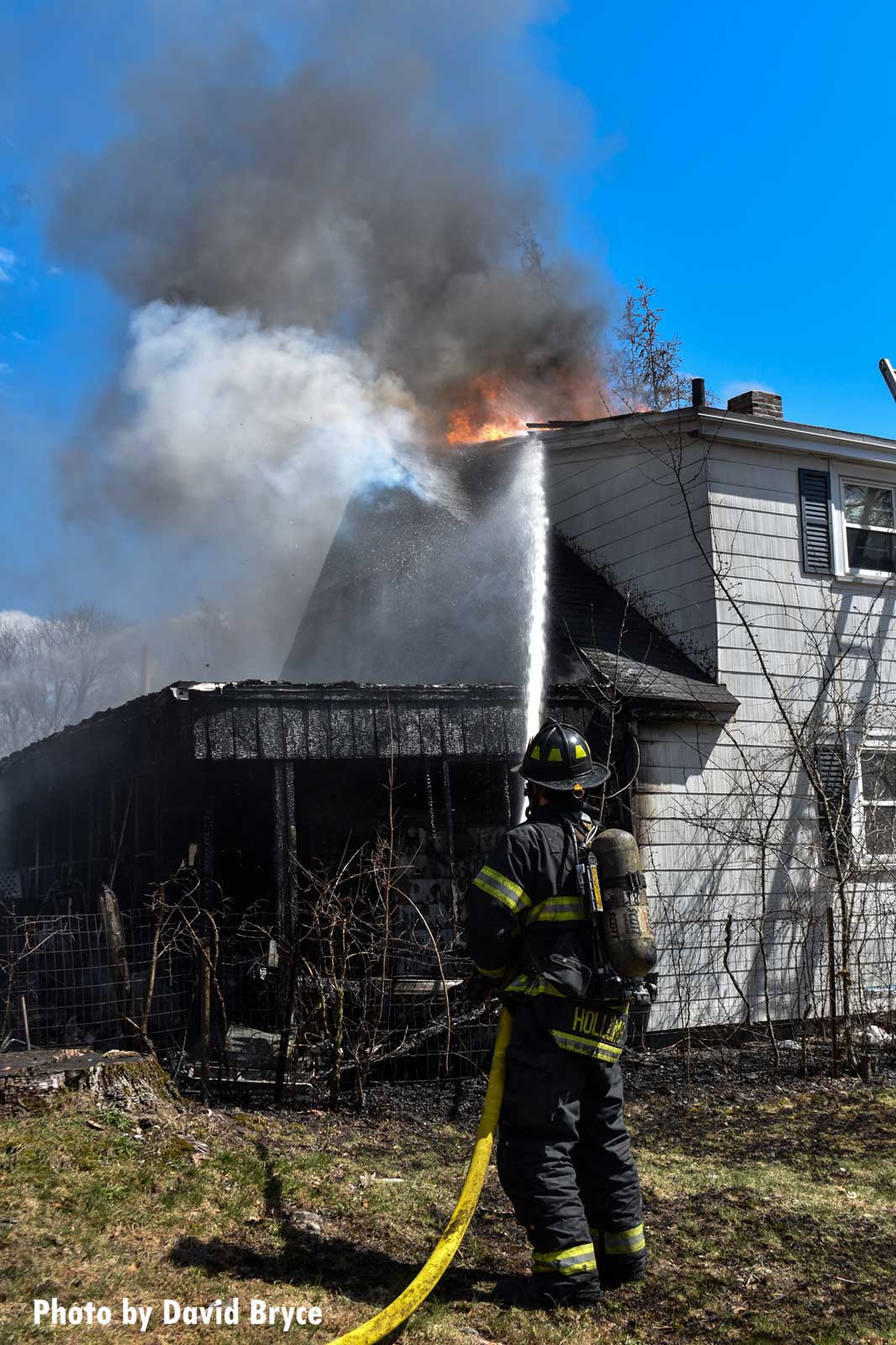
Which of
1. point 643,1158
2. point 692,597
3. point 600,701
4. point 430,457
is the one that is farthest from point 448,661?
point 643,1158

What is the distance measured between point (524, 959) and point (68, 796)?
876 centimetres

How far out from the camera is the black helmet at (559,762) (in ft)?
14.7

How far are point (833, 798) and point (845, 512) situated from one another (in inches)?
129

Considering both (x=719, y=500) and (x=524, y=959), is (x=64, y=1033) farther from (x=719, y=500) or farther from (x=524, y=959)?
(x=719, y=500)

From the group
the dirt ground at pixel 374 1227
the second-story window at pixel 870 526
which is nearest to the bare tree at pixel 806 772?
the second-story window at pixel 870 526

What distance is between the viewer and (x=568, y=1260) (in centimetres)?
383

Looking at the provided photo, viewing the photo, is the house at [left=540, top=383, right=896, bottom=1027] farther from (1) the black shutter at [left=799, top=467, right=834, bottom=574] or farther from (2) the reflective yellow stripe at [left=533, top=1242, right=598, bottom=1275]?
(2) the reflective yellow stripe at [left=533, top=1242, right=598, bottom=1275]

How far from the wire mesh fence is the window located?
0.82m

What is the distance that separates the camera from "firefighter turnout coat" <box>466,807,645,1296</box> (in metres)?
3.94

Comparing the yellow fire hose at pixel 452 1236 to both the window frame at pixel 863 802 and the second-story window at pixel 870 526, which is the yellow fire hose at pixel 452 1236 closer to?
the window frame at pixel 863 802

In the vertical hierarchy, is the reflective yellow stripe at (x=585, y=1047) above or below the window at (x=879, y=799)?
below

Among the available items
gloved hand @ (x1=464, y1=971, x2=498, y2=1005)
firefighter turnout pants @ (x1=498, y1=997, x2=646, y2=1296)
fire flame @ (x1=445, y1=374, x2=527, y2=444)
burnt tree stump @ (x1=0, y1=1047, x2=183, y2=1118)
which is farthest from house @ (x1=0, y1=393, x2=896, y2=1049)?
firefighter turnout pants @ (x1=498, y1=997, x2=646, y2=1296)

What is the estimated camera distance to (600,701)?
29.7ft

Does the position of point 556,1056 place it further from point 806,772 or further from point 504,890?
point 806,772
